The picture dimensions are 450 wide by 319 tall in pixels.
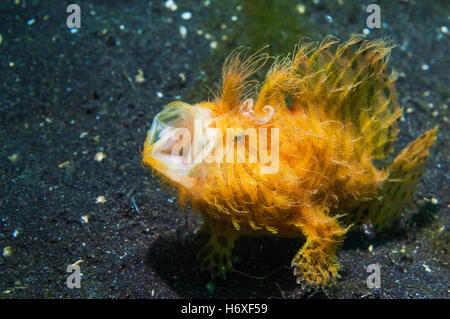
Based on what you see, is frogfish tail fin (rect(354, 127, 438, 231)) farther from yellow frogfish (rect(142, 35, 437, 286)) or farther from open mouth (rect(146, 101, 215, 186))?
open mouth (rect(146, 101, 215, 186))

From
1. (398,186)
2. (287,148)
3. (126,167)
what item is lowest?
(398,186)

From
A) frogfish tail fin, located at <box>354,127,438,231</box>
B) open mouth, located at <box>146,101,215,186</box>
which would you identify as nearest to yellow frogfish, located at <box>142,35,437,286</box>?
open mouth, located at <box>146,101,215,186</box>

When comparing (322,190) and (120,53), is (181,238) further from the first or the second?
(120,53)

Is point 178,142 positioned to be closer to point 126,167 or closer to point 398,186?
point 126,167

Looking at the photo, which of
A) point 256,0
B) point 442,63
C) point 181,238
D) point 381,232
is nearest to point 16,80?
point 181,238

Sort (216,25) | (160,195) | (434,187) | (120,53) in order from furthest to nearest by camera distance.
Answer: (216,25)
(120,53)
(434,187)
(160,195)

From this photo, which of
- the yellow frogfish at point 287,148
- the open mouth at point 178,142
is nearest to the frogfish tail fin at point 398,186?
the yellow frogfish at point 287,148

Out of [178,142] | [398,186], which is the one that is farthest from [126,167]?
[398,186]
